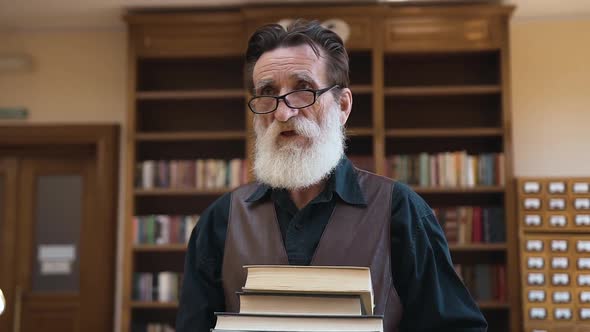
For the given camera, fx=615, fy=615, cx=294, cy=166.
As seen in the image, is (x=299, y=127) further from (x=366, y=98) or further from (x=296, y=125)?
(x=366, y=98)

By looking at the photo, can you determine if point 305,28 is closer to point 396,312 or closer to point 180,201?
point 396,312

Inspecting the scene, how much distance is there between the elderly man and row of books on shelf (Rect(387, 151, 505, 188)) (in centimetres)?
313

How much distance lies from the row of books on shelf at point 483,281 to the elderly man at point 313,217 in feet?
10.8

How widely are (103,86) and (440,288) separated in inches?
168

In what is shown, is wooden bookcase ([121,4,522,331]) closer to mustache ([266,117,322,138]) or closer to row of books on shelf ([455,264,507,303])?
row of books on shelf ([455,264,507,303])

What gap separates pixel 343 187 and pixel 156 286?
3.51m

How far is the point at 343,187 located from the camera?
1.17m

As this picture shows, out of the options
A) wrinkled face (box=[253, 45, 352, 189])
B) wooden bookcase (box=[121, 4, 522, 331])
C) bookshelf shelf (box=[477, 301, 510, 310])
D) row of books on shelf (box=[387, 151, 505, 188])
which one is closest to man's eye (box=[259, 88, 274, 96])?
wrinkled face (box=[253, 45, 352, 189])

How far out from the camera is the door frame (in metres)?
4.69

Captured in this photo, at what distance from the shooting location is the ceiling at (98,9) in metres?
4.33

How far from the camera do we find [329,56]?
117 centimetres

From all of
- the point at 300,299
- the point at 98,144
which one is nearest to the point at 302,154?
the point at 300,299

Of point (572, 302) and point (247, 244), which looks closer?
point (247, 244)

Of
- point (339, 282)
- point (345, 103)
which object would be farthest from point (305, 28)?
point (339, 282)
